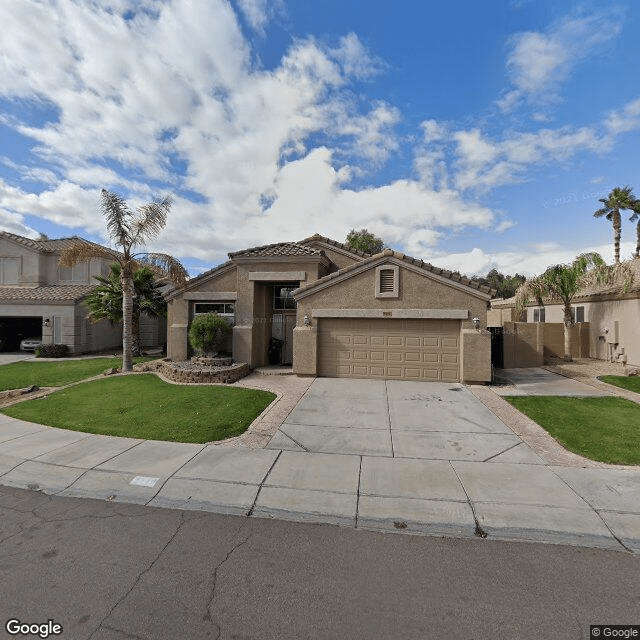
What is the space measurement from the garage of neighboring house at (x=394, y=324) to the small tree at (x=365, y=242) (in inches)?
886

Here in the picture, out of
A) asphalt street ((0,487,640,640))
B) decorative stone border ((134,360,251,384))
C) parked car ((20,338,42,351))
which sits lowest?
asphalt street ((0,487,640,640))

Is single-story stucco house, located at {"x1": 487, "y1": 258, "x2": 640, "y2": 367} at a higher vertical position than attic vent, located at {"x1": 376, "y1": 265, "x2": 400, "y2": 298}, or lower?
lower

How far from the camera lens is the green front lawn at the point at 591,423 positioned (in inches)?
247

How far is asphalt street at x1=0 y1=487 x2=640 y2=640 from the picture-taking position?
2.80 meters

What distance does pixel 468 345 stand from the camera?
11.9 m

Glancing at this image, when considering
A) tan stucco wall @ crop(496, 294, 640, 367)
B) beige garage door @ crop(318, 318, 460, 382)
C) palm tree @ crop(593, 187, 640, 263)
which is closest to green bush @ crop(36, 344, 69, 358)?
beige garage door @ crop(318, 318, 460, 382)

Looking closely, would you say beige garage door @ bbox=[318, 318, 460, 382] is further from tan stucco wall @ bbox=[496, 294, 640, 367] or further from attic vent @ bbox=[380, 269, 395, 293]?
tan stucco wall @ bbox=[496, 294, 640, 367]

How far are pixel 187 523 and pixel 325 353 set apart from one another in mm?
9157

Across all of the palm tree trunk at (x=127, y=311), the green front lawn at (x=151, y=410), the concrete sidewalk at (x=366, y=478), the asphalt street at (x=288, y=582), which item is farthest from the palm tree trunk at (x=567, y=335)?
the palm tree trunk at (x=127, y=311)

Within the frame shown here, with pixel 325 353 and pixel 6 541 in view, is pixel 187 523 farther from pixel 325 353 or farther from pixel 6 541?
pixel 325 353

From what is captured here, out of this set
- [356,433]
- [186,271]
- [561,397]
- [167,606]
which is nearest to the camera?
[167,606]

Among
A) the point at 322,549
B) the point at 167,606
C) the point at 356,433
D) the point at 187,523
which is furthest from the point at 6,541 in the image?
the point at 356,433

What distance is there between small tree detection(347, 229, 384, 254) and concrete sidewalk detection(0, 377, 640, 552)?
2883cm

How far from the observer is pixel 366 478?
5281mm
